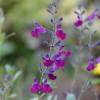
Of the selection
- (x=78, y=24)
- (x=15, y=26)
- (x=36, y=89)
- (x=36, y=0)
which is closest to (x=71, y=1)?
(x=36, y=0)

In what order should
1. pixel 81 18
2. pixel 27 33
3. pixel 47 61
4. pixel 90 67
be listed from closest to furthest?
pixel 47 61
pixel 90 67
pixel 81 18
pixel 27 33

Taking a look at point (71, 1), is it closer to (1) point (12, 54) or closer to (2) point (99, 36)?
(2) point (99, 36)

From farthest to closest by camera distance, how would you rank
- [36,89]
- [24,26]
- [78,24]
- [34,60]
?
1. [24,26]
2. [34,60]
3. [78,24]
4. [36,89]

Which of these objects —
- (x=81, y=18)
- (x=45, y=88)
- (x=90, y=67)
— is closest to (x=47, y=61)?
(x=45, y=88)

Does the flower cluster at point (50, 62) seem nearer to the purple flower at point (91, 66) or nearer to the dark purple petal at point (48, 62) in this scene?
the dark purple petal at point (48, 62)

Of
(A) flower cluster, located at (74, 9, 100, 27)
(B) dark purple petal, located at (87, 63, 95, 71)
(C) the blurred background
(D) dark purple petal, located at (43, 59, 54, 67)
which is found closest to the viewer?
(D) dark purple petal, located at (43, 59, 54, 67)

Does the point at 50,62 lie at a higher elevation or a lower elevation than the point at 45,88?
higher

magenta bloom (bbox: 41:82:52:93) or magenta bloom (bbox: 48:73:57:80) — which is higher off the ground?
magenta bloom (bbox: 48:73:57:80)

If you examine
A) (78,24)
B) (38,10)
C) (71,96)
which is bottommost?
(71,96)

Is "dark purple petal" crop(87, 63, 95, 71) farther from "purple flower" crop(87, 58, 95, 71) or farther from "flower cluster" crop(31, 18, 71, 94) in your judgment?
"flower cluster" crop(31, 18, 71, 94)

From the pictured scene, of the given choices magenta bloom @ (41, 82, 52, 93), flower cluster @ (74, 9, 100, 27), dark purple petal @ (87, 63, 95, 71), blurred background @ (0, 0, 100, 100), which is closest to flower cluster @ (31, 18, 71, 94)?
Answer: magenta bloom @ (41, 82, 52, 93)

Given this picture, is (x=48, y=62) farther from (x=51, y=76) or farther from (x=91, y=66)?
(x=91, y=66)
